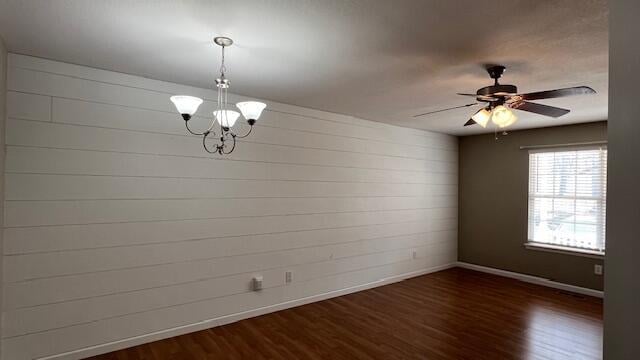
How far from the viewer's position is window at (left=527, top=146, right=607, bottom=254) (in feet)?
15.0

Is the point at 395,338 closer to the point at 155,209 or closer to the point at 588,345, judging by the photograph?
the point at 588,345

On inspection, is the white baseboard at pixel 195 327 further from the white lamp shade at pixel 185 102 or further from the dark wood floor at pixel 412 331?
the white lamp shade at pixel 185 102

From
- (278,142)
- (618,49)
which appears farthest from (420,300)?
(618,49)

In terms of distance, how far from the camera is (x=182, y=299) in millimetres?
3215

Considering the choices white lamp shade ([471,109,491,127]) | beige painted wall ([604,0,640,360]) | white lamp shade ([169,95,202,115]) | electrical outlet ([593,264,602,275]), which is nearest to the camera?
beige painted wall ([604,0,640,360])

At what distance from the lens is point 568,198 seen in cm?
486

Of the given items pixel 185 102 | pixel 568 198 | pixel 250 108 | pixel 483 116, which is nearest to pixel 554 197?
pixel 568 198

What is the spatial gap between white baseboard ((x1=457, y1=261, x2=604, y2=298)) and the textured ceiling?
9.05 feet

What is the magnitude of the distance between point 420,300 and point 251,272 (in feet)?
7.08

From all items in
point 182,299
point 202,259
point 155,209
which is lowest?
point 182,299

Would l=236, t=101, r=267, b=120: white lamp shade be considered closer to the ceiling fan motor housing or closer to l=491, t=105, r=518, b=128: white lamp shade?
the ceiling fan motor housing

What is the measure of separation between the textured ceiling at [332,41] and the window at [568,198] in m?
1.75

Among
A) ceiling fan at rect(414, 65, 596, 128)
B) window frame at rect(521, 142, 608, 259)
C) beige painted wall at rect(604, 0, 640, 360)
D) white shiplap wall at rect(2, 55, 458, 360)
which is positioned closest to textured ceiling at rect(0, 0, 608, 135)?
ceiling fan at rect(414, 65, 596, 128)

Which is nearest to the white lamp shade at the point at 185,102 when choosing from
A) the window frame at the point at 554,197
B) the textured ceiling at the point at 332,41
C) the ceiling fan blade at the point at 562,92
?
the textured ceiling at the point at 332,41
